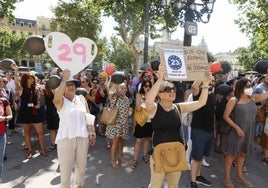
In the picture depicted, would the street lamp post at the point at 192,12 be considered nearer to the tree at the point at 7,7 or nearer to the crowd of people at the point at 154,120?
the crowd of people at the point at 154,120

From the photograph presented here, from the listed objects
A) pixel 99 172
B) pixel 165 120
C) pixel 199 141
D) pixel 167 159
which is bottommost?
pixel 99 172

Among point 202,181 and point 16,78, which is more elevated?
point 16,78

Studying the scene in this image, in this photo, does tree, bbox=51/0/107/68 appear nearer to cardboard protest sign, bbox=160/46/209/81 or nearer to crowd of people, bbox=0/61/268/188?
crowd of people, bbox=0/61/268/188

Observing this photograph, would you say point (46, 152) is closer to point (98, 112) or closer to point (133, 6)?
point (98, 112)

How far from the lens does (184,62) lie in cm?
333

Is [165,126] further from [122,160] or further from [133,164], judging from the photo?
[122,160]

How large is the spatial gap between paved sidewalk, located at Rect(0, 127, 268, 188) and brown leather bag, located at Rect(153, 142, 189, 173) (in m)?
1.56

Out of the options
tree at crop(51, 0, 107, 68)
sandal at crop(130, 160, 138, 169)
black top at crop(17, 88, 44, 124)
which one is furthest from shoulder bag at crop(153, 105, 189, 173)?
tree at crop(51, 0, 107, 68)

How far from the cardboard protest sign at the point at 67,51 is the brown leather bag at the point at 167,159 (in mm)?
1338

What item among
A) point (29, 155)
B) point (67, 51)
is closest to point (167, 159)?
point (67, 51)

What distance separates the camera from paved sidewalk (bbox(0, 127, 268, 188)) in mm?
4754

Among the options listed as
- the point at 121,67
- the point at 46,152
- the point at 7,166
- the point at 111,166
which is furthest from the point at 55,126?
the point at 121,67

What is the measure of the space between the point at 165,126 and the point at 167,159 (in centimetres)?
36

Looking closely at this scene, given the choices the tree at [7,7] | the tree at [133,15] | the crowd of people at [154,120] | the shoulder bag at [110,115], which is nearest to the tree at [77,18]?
the tree at [133,15]
